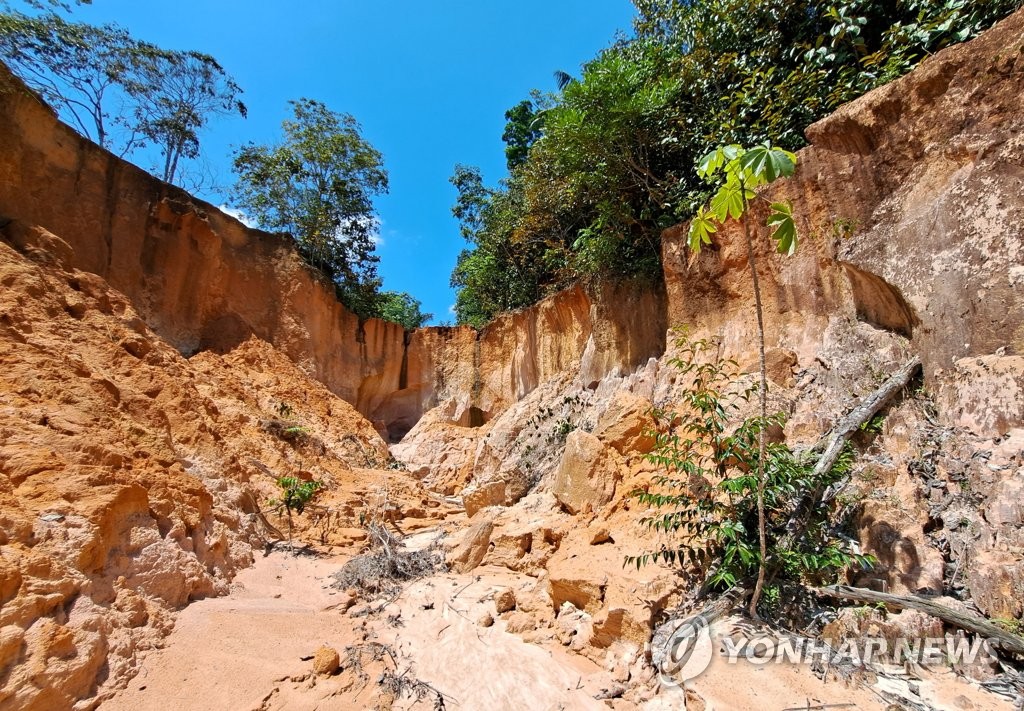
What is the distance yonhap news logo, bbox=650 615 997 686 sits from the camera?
2820 millimetres

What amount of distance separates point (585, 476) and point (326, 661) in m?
3.45

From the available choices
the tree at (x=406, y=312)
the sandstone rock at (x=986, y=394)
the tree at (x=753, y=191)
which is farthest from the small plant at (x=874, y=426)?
the tree at (x=406, y=312)

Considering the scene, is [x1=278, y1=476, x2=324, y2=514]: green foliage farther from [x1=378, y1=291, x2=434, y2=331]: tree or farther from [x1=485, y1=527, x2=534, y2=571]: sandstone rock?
[x1=378, y1=291, x2=434, y2=331]: tree

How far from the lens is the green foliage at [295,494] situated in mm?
6836

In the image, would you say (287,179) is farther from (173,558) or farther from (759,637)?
(759,637)

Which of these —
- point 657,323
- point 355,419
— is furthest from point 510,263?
point 657,323

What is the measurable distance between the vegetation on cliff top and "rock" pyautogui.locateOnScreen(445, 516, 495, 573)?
18.8ft

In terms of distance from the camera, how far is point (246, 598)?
15.6 ft

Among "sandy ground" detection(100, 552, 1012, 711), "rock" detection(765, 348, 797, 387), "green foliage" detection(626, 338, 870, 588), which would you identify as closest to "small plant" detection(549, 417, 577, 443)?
"rock" detection(765, 348, 797, 387)

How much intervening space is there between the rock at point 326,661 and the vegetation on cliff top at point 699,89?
7269mm

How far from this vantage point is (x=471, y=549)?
5824 millimetres

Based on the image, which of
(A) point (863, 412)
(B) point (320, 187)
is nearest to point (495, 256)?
(B) point (320, 187)

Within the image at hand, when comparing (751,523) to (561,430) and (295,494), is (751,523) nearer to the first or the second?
(295,494)

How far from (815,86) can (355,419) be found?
12.2 m
